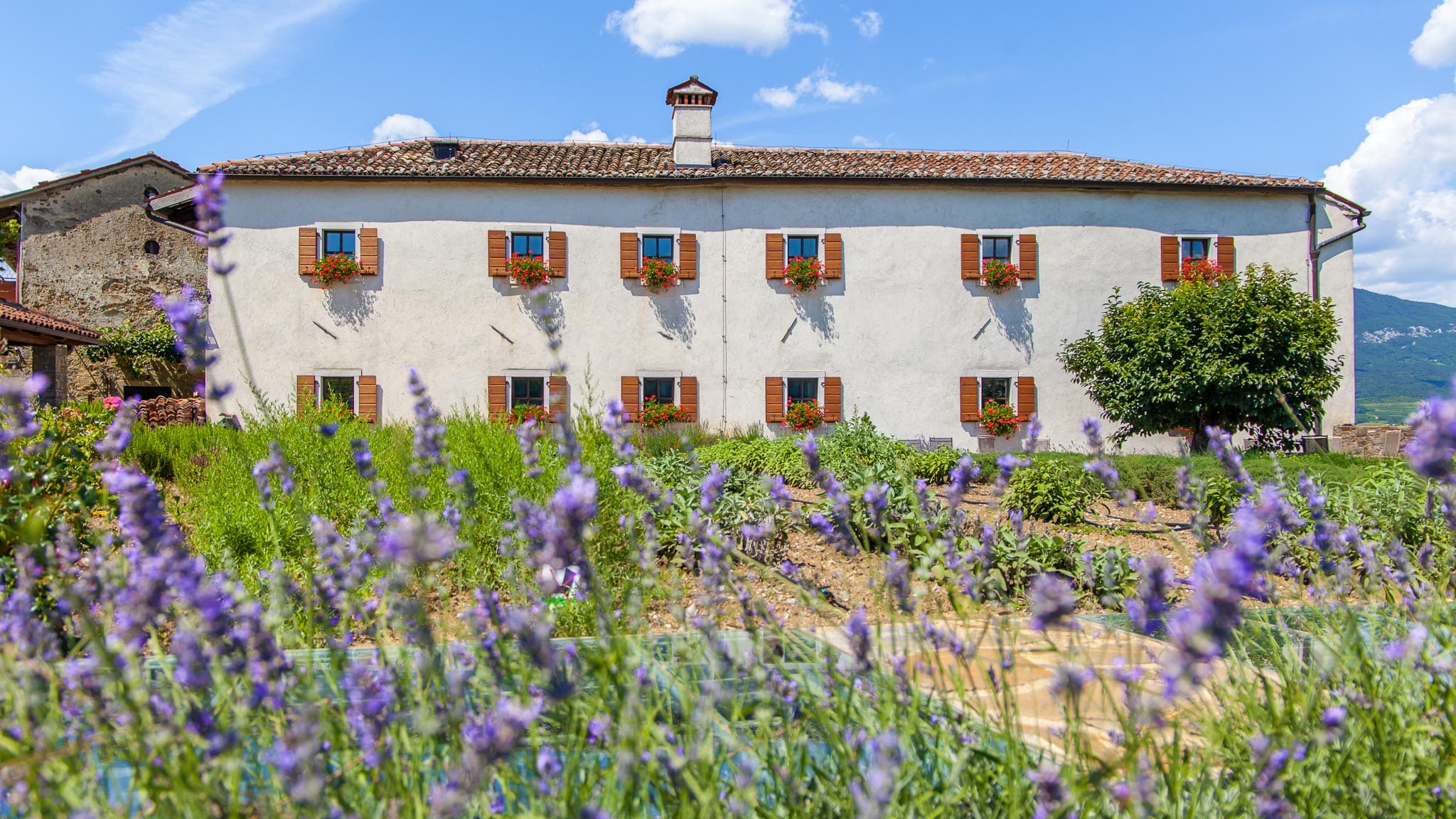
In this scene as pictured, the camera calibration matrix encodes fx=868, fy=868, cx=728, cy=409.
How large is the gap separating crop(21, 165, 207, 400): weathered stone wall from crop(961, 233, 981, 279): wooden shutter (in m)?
17.1

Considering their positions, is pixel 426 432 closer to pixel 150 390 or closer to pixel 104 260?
pixel 150 390

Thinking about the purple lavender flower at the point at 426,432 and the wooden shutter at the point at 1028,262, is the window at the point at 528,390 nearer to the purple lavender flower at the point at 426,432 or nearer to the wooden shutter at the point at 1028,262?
the wooden shutter at the point at 1028,262

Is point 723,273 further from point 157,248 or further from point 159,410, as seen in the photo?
point 157,248

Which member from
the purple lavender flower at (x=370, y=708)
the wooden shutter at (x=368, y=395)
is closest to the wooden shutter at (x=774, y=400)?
the wooden shutter at (x=368, y=395)

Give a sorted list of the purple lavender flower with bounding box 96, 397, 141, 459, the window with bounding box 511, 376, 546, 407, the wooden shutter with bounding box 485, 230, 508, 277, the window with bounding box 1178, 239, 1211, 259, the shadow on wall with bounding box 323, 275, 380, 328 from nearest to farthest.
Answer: the purple lavender flower with bounding box 96, 397, 141, 459
the shadow on wall with bounding box 323, 275, 380, 328
the wooden shutter with bounding box 485, 230, 508, 277
the window with bounding box 511, 376, 546, 407
the window with bounding box 1178, 239, 1211, 259

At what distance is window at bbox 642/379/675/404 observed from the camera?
15867 millimetres

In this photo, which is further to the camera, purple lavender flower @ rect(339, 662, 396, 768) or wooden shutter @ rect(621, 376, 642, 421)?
wooden shutter @ rect(621, 376, 642, 421)

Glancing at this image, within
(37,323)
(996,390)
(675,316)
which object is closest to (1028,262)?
(996,390)

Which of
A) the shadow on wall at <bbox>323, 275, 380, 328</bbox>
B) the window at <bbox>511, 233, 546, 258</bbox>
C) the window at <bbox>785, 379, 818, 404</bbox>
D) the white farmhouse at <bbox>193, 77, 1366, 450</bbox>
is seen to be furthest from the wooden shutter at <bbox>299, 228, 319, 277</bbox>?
the window at <bbox>785, 379, 818, 404</bbox>

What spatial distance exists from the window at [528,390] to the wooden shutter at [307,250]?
4071 millimetres

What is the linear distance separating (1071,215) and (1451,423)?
16.7 metres

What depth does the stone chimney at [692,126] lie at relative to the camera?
1664 cm

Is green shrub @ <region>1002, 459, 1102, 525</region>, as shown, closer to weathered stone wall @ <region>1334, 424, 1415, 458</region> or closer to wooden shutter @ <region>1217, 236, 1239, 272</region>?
weathered stone wall @ <region>1334, 424, 1415, 458</region>

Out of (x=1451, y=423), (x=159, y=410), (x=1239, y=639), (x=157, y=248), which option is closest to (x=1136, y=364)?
(x=1239, y=639)
